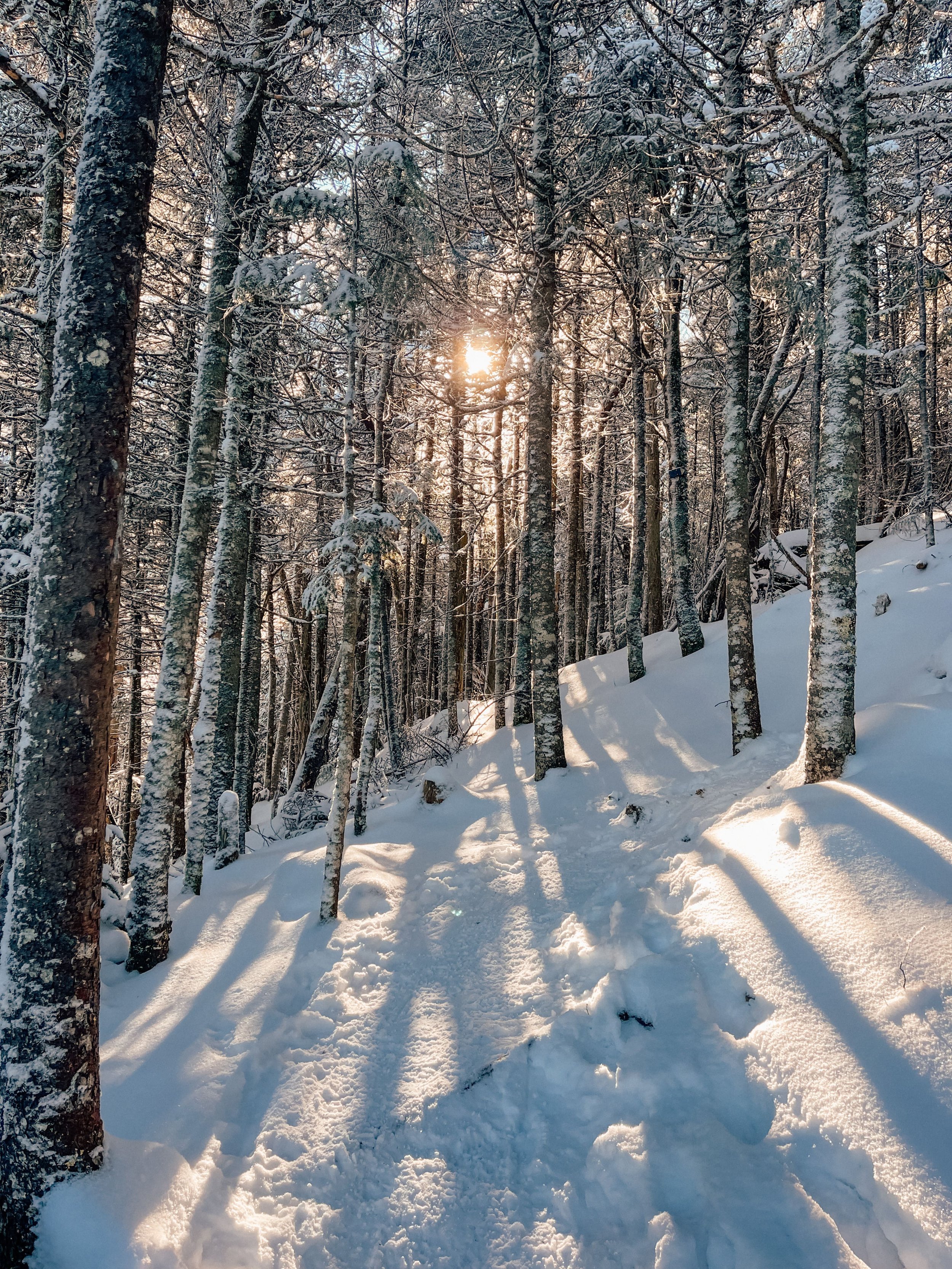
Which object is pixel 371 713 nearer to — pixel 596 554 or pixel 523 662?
pixel 523 662

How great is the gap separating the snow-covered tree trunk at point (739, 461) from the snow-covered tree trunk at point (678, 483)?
315cm

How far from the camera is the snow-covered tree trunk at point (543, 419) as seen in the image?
8.52 meters

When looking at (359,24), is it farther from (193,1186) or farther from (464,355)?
(193,1186)

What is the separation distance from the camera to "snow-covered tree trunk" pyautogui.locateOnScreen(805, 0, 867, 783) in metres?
5.20

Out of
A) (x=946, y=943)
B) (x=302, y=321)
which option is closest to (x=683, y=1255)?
(x=946, y=943)

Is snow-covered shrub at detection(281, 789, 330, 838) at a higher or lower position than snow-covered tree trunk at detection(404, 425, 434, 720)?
lower

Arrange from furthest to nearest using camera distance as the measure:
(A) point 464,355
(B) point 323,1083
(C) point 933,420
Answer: (C) point 933,420, (A) point 464,355, (B) point 323,1083

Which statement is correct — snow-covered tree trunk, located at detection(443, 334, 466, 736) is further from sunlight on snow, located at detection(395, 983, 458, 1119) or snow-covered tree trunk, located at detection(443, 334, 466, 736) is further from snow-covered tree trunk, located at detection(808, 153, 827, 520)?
sunlight on snow, located at detection(395, 983, 458, 1119)

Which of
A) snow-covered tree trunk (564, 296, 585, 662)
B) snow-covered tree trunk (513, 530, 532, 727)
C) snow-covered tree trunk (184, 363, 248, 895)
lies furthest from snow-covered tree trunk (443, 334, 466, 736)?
snow-covered tree trunk (184, 363, 248, 895)

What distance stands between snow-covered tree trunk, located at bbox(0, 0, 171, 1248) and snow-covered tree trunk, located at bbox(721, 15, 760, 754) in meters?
6.83

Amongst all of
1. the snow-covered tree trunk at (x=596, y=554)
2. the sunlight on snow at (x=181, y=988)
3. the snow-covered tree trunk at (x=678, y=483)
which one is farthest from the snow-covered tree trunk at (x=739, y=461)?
the snow-covered tree trunk at (x=596, y=554)

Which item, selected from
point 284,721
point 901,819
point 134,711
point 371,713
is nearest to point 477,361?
point 371,713

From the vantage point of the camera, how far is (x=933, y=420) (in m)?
16.8

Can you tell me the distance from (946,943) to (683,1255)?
72.6 inches
